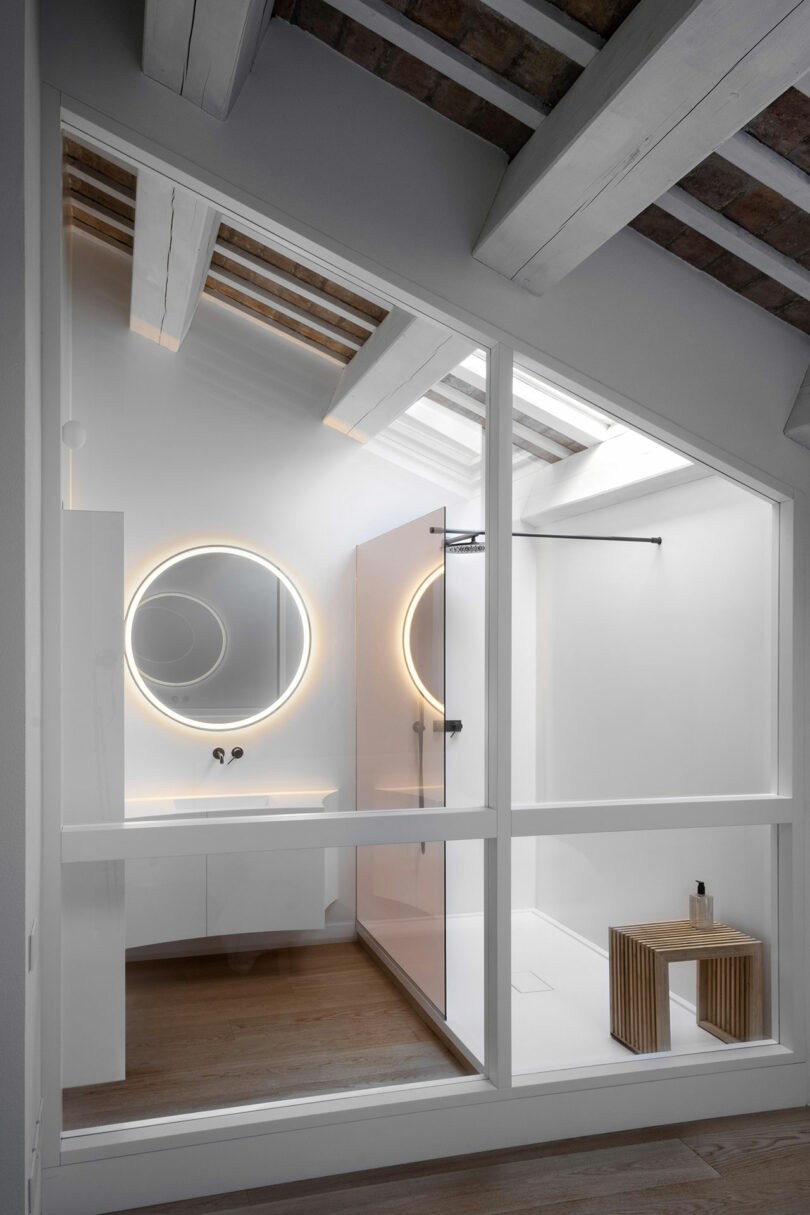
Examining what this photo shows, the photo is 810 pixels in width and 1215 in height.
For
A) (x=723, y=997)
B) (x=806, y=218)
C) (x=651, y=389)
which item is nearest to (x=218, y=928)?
(x=723, y=997)

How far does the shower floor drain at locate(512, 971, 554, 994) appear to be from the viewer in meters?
2.57

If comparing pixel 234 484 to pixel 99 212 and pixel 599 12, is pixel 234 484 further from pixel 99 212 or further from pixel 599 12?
pixel 599 12

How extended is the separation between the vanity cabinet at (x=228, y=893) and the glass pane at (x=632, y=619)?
641mm

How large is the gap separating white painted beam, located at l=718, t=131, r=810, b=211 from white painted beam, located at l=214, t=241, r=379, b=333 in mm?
988

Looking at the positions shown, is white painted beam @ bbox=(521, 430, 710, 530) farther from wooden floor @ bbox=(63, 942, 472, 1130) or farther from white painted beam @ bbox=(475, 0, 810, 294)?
wooden floor @ bbox=(63, 942, 472, 1130)

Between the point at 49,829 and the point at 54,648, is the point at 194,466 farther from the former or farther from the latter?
the point at 49,829

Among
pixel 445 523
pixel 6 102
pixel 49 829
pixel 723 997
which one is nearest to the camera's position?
pixel 6 102

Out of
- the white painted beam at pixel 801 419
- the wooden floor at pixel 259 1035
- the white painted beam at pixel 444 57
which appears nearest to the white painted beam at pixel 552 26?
the white painted beam at pixel 444 57

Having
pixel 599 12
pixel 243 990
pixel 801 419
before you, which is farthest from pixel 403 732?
pixel 599 12

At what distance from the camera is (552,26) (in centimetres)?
194

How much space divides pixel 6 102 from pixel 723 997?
2967 millimetres

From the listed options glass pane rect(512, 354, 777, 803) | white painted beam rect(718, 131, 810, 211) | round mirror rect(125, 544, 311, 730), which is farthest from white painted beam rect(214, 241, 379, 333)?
white painted beam rect(718, 131, 810, 211)

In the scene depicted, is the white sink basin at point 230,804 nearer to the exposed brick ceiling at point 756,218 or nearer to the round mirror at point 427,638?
the round mirror at point 427,638

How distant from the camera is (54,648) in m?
2.18
